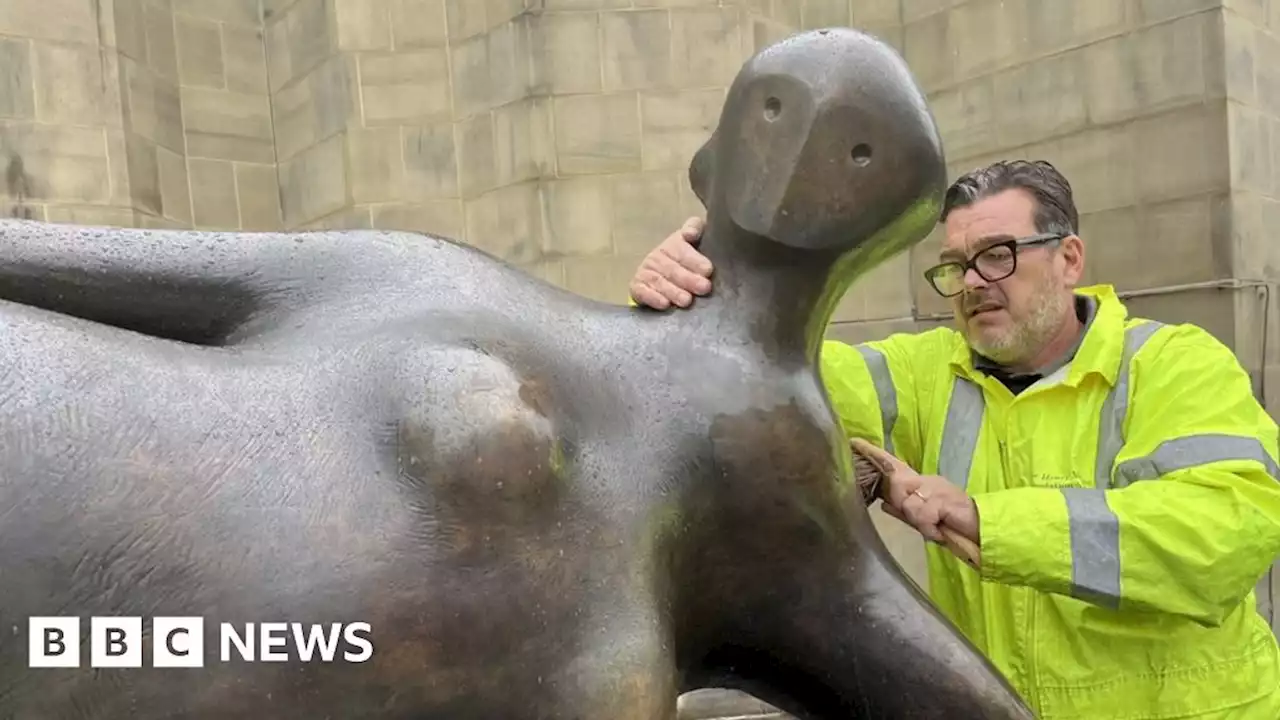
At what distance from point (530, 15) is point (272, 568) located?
2.38 meters

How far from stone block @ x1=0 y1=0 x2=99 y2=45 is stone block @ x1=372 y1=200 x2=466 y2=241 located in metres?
0.86

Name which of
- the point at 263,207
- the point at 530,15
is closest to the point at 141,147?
the point at 263,207

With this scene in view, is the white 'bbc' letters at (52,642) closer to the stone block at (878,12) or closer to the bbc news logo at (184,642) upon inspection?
the bbc news logo at (184,642)

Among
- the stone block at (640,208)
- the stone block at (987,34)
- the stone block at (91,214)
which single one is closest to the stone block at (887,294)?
the stone block at (987,34)

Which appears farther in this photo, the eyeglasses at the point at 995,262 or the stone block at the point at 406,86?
the stone block at the point at 406,86

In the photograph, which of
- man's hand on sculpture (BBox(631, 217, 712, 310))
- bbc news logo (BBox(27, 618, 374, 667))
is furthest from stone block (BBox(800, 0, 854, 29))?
bbc news logo (BBox(27, 618, 374, 667))

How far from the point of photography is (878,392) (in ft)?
4.84

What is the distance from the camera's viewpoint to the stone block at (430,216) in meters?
3.12

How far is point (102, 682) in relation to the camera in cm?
67

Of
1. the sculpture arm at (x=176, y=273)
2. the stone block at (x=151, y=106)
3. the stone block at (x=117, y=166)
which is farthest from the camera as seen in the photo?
the stone block at (x=151, y=106)

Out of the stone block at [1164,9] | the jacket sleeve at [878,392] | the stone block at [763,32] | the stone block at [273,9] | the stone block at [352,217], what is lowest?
the jacket sleeve at [878,392]

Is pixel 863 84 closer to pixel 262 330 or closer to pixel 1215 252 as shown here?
pixel 262 330

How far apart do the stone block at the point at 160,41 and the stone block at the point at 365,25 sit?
0.55 metres

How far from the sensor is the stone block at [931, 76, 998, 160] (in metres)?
3.12
